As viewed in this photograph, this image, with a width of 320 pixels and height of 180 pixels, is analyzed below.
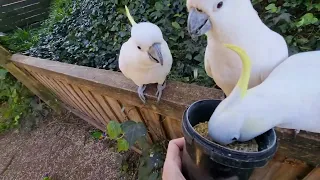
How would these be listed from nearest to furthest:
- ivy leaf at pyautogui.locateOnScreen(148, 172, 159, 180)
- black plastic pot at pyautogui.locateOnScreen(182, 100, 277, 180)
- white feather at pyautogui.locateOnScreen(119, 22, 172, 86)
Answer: black plastic pot at pyautogui.locateOnScreen(182, 100, 277, 180) → white feather at pyautogui.locateOnScreen(119, 22, 172, 86) → ivy leaf at pyautogui.locateOnScreen(148, 172, 159, 180)

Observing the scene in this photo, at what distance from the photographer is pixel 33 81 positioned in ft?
6.51

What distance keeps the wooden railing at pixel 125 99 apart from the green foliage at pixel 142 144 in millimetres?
68

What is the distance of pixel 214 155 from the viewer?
344mm

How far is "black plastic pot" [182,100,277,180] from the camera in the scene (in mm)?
333

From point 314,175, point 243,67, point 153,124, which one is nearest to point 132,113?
point 153,124

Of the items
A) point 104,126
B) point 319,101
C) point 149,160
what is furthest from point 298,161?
point 104,126

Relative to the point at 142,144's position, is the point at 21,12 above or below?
above

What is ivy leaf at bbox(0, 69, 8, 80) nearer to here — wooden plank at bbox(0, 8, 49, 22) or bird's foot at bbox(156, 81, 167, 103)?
wooden plank at bbox(0, 8, 49, 22)

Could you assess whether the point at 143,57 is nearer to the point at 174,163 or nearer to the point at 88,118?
the point at 174,163

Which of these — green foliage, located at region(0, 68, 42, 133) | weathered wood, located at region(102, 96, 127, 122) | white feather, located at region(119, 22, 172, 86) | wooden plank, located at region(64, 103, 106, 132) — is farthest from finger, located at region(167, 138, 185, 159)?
green foliage, located at region(0, 68, 42, 133)

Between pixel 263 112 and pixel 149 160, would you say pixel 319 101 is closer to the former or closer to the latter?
pixel 263 112

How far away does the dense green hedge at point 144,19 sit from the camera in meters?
0.93

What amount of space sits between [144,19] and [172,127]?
716 millimetres

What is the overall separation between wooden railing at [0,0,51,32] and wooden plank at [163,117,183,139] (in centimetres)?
270
